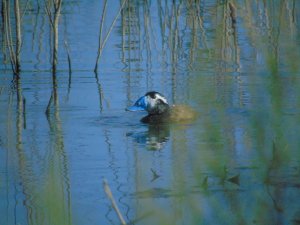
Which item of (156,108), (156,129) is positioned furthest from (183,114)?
(156,108)

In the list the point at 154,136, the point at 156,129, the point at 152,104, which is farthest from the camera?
the point at 152,104

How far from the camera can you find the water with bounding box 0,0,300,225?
11.6 ft

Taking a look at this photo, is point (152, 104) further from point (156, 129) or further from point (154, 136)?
point (154, 136)

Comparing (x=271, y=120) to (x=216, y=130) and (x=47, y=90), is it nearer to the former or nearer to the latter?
(x=216, y=130)

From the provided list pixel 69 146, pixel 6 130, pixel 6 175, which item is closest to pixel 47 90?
pixel 6 130

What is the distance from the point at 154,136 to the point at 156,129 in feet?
0.99

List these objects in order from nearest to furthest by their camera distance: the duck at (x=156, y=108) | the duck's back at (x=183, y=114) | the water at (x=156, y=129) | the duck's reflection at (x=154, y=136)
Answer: the water at (x=156, y=129)
the duck's reflection at (x=154, y=136)
the duck's back at (x=183, y=114)
the duck at (x=156, y=108)

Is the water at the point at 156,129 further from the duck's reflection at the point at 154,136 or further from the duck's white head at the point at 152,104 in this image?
the duck's white head at the point at 152,104

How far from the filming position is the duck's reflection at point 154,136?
6.44 metres

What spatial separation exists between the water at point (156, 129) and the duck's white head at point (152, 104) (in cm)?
15

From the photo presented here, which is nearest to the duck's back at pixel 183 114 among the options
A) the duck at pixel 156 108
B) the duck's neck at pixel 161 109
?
the duck at pixel 156 108

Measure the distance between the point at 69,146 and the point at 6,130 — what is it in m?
0.79

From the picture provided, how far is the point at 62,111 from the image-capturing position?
770 cm

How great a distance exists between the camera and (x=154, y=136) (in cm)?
683
